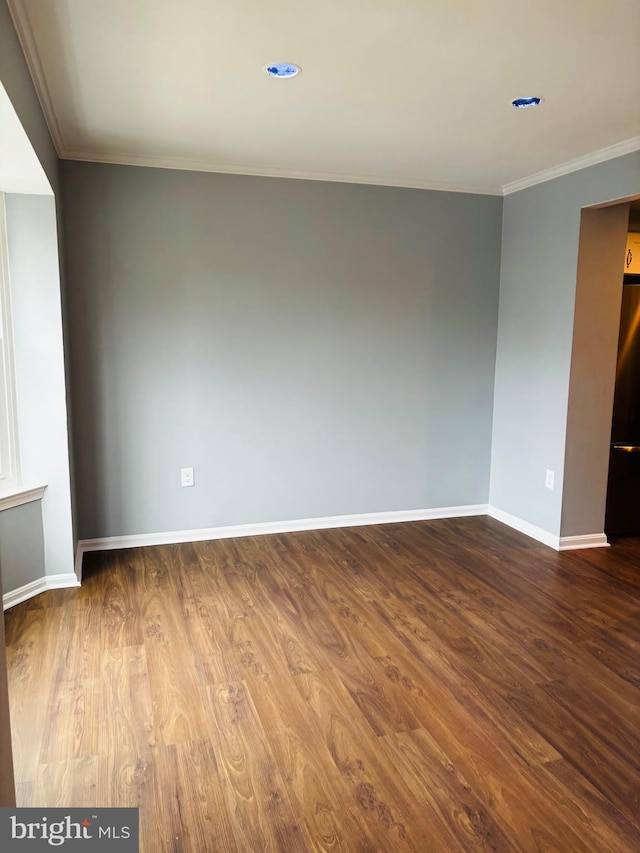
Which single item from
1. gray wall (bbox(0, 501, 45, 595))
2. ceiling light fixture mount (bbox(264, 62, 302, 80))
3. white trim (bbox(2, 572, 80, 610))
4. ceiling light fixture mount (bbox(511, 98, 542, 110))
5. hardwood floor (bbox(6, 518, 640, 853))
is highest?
ceiling light fixture mount (bbox(264, 62, 302, 80))

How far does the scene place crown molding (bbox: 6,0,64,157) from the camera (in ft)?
6.37

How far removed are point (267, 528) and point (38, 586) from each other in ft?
5.00

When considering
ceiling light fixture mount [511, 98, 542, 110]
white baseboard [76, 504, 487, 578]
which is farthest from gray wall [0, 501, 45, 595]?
ceiling light fixture mount [511, 98, 542, 110]

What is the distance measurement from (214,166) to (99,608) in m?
2.70

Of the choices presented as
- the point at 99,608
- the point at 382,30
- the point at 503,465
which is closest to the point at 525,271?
the point at 503,465

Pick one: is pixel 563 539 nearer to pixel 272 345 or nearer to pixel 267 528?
pixel 267 528

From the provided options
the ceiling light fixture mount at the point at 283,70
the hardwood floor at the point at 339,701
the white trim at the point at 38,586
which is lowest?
the hardwood floor at the point at 339,701

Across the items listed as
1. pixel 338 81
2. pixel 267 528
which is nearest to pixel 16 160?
pixel 338 81

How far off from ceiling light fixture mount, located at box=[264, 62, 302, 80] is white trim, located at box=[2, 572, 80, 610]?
8.88 ft

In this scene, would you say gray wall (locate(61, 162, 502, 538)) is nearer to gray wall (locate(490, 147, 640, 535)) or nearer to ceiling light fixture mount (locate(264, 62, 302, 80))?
gray wall (locate(490, 147, 640, 535))

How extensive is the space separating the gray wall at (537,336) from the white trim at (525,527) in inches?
1.4

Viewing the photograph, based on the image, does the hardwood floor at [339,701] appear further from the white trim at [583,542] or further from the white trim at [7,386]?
the white trim at [7,386]

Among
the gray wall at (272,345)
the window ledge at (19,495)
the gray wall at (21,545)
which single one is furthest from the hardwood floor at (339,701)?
the gray wall at (272,345)

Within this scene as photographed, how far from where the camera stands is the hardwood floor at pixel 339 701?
1.81m
